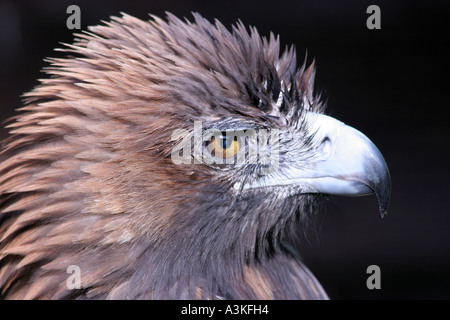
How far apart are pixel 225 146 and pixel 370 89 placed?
73.5 inches

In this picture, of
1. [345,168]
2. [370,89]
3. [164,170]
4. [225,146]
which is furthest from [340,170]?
[370,89]

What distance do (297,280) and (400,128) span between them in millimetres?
1824

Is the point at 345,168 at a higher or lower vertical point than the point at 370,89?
lower

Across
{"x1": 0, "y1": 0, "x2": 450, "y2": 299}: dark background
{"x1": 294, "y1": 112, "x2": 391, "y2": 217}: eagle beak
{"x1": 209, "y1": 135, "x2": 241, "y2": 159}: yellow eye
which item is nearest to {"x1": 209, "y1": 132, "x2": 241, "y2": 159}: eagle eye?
{"x1": 209, "y1": 135, "x2": 241, "y2": 159}: yellow eye

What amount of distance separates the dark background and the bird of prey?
3.31 ft

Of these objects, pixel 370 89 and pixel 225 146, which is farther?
pixel 370 89

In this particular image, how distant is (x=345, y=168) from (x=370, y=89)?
1.75 meters

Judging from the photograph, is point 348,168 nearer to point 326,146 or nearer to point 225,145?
point 326,146

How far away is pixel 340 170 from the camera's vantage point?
1.41 m

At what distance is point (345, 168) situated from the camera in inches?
55.4

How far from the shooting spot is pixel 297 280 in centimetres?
160

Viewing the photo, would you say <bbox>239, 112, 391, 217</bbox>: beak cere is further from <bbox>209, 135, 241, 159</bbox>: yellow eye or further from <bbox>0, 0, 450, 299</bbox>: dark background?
<bbox>0, 0, 450, 299</bbox>: dark background

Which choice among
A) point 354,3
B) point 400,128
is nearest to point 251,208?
point 354,3

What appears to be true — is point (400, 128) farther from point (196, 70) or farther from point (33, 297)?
point (33, 297)
